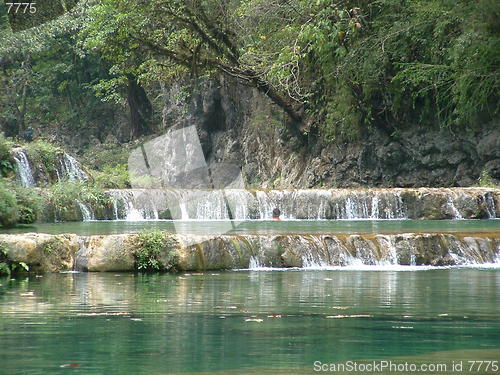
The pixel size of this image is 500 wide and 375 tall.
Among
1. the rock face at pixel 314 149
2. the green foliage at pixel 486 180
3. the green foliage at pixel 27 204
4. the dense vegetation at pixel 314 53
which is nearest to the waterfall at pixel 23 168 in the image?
the green foliage at pixel 27 204

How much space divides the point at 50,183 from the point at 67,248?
13956 millimetres

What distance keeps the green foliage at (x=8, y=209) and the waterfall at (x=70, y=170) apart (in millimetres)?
8332

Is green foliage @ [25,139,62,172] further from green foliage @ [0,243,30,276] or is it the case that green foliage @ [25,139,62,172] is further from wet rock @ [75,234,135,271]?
green foliage @ [0,243,30,276]

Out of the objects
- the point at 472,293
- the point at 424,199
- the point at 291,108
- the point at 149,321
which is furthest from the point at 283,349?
the point at 291,108

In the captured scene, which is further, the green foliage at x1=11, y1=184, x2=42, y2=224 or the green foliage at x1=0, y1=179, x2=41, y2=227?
the green foliage at x1=11, y1=184, x2=42, y2=224

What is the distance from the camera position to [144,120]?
159 ft

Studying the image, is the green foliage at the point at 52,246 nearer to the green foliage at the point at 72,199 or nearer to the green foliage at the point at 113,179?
the green foliage at the point at 72,199

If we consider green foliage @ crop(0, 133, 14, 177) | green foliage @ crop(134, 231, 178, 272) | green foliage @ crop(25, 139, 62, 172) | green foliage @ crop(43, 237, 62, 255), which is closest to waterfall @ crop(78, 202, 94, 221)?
green foliage @ crop(0, 133, 14, 177)

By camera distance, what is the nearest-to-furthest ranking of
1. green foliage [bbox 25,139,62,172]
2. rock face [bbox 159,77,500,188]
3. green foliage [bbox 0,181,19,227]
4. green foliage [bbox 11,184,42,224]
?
green foliage [bbox 0,181,19,227] < green foliage [bbox 11,184,42,224] < green foliage [bbox 25,139,62,172] < rock face [bbox 159,77,500,188]

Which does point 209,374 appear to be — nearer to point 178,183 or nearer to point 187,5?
point 187,5

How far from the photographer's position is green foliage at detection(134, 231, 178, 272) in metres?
13.7

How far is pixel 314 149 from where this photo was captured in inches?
1315

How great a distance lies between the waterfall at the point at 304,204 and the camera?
24406 mm

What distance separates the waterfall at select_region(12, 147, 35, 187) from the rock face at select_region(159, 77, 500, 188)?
10.4 metres
